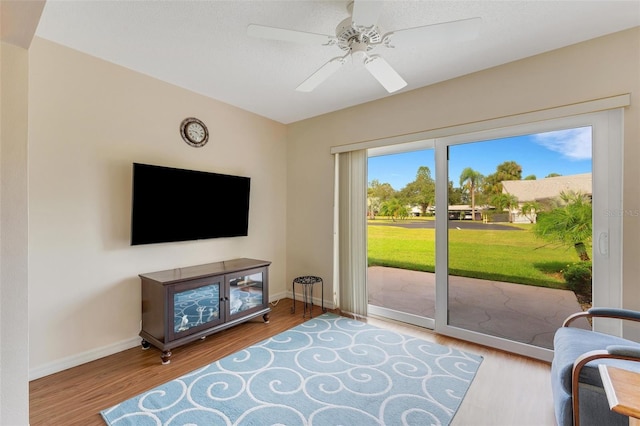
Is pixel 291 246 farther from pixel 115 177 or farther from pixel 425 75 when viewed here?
pixel 425 75

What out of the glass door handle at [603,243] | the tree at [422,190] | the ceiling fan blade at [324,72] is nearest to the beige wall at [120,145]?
the glass door handle at [603,243]

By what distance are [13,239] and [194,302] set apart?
1.46m

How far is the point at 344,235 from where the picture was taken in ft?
11.6

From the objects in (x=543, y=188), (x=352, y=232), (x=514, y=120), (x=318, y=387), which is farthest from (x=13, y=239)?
(x=543, y=188)

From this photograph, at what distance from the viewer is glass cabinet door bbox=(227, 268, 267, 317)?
9.38ft

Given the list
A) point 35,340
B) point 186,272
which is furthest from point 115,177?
point 35,340

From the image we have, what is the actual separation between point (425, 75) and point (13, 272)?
319 cm

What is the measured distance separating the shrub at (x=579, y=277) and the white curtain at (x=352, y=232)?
1.86 meters

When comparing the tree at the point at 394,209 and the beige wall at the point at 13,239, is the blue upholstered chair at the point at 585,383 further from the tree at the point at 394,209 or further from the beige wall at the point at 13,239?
the beige wall at the point at 13,239

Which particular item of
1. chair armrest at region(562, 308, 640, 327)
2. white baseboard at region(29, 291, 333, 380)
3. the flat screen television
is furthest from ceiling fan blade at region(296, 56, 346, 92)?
white baseboard at region(29, 291, 333, 380)

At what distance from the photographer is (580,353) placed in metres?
1.52

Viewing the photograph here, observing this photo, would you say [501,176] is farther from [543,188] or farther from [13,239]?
[13,239]

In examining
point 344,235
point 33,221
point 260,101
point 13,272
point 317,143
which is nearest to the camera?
point 13,272

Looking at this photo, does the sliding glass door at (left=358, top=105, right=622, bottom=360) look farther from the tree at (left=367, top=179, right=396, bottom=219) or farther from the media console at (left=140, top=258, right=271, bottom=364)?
the media console at (left=140, top=258, right=271, bottom=364)
